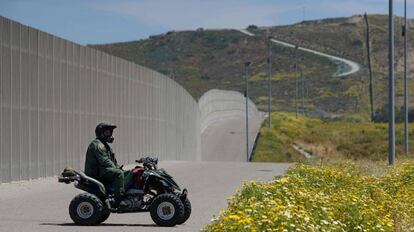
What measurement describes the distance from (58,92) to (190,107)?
123 feet

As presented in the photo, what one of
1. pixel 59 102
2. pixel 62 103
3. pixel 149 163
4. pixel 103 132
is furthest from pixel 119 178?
pixel 62 103

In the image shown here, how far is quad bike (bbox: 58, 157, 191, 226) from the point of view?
1517 centimetres

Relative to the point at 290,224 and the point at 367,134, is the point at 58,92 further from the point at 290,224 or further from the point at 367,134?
the point at 367,134

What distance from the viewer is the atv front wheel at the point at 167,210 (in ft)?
49.4

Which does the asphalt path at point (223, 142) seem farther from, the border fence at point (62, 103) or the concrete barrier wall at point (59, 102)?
the concrete barrier wall at point (59, 102)

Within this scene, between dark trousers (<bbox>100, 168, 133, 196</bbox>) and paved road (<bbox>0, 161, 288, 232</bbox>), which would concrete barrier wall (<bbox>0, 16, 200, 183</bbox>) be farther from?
dark trousers (<bbox>100, 168, 133, 196</bbox>)

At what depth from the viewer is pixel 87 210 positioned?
15.4 m

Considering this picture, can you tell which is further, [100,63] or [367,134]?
[367,134]

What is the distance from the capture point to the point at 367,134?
79.8 meters

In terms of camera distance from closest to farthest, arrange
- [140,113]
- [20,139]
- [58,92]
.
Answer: [20,139] < [58,92] < [140,113]

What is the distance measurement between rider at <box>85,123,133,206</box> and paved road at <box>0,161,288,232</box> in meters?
0.71

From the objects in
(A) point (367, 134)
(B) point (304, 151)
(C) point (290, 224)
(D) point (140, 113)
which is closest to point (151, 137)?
(D) point (140, 113)

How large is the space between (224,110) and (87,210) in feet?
279

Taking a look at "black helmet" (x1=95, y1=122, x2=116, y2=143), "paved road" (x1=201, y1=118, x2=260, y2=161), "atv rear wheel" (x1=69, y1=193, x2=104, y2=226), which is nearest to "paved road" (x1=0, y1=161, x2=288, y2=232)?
"atv rear wheel" (x1=69, y1=193, x2=104, y2=226)
